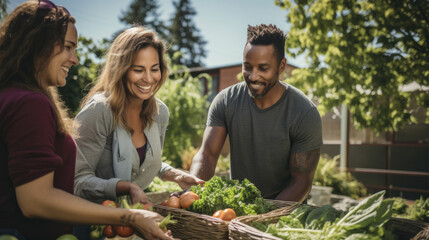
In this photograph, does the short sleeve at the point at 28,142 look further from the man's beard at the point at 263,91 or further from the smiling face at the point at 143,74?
the man's beard at the point at 263,91

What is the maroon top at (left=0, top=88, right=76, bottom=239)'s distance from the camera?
1.49 meters

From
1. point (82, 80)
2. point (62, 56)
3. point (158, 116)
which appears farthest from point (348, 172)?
point (62, 56)

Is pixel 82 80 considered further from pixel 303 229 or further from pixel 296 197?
pixel 303 229

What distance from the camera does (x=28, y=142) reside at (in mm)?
1494

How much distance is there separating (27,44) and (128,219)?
929 millimetres

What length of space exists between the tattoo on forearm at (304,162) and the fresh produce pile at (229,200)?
91 centimetres

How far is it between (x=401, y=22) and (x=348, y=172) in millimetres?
5773

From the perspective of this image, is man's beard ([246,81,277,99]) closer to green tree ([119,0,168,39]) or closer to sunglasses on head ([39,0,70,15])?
sunglasses on head ([39,0,70,15])

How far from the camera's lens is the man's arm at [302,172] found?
3168mm

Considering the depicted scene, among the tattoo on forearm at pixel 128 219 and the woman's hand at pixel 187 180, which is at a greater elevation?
the tattoo on forearm at pixel 128 219

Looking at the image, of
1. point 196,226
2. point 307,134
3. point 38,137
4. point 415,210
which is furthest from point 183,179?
point 415,210

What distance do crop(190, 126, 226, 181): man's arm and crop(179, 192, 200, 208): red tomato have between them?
936mm

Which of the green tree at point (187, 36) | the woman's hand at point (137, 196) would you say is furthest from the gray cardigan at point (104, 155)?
the green tree at point (187, 36)

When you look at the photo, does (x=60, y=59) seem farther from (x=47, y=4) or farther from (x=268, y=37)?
(x=268, y=37)
